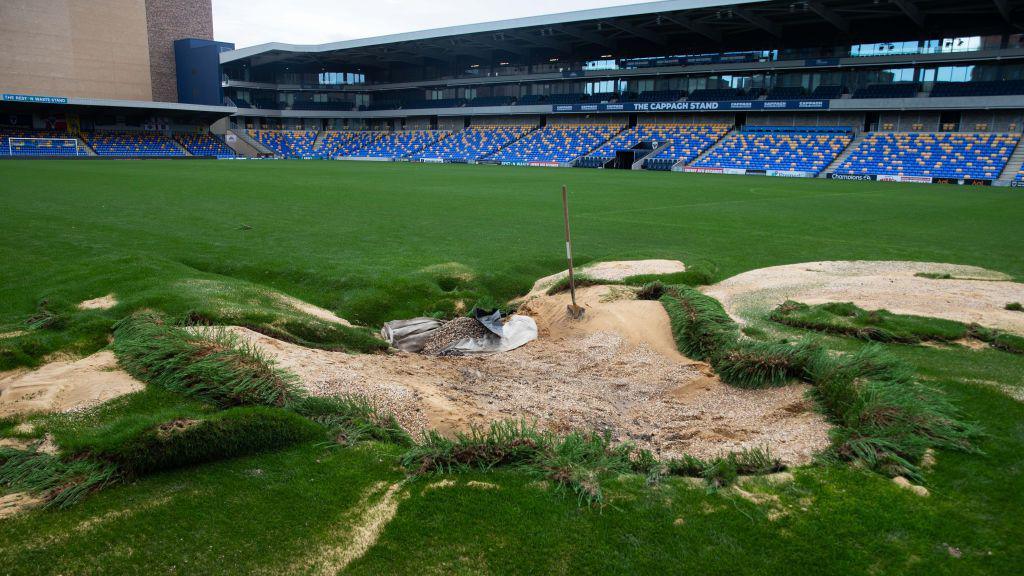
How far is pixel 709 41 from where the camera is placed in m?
58.1

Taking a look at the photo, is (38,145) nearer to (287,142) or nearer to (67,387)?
(287,142)

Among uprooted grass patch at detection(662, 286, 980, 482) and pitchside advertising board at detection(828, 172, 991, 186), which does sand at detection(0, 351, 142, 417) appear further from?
pitchside advertising board at detection(828, 172, 991, 186)

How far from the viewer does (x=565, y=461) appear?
4039 millimetres

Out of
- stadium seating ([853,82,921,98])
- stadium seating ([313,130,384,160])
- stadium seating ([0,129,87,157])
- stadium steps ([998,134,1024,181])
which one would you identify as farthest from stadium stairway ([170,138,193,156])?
stadium steps ([998,134,1024,181])

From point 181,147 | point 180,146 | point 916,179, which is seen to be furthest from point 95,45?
point 916,179

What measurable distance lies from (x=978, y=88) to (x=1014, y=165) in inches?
310

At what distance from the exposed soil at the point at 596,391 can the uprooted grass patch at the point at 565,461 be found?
0.37m

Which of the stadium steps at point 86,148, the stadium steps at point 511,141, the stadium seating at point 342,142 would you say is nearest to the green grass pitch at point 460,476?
the stadium steps at point 511,141

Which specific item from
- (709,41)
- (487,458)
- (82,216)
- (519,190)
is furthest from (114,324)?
(709,41)

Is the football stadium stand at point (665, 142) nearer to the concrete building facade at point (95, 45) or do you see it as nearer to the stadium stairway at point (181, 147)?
the stadium stairway at point (181, 147)

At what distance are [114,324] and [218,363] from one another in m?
2.51

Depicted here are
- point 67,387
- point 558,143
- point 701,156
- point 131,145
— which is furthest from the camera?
point 131,145

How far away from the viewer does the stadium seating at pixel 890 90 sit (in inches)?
1868

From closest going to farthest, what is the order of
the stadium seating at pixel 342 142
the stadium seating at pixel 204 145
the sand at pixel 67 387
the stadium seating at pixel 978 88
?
the sand at pixel 67 387 < the stadium seating at pixel 978 88 < the stadium seating at pixel 204 145 < the stadium seating at pixel 342 142
